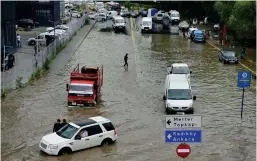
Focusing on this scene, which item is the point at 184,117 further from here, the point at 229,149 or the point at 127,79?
the point at 127,79

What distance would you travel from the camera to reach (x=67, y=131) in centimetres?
2094

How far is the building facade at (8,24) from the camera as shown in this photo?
4838 cm

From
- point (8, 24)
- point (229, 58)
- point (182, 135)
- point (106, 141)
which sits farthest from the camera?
point (8, 24)

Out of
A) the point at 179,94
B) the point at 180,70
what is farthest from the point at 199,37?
the point at 179,94

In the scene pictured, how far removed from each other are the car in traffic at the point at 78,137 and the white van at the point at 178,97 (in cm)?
607

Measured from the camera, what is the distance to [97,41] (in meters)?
58.0

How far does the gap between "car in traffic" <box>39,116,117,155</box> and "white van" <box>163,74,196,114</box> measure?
19.9 ft

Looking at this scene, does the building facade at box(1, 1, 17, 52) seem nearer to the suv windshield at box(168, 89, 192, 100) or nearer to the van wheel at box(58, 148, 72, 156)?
the suv windshield at box(168, 89, 192, 100)

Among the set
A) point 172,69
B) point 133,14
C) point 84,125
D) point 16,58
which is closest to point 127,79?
point 172,69

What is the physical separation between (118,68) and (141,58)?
5532 millimetres

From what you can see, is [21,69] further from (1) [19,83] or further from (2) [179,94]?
(2) [179,94]

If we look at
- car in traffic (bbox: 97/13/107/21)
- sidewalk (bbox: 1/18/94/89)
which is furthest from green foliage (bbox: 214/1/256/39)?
car in traffic (bbox: 97/13/107/21)

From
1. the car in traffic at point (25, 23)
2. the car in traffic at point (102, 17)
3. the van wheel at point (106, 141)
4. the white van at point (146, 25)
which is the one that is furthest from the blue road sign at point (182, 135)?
the car in traffic at point (102, 17)

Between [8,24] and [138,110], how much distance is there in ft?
84.7
